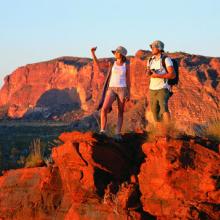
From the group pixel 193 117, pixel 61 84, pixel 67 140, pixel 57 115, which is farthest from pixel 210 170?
pixel 61 84

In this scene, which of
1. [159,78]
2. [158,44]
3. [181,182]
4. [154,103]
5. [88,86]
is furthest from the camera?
[88,86]

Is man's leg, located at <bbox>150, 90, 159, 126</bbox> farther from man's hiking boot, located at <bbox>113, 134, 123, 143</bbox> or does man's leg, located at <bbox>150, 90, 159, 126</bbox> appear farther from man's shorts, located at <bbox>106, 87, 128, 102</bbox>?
man's hiking boot, located at <bbox>113, 134, 123, 143</bbox>

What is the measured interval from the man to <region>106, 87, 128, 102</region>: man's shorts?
1.84 ft

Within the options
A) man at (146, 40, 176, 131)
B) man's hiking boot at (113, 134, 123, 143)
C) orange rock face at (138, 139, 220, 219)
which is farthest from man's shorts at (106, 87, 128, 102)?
orange rock face at (138, 139, 220, 219)

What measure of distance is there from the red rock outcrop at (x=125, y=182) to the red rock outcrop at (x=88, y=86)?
6341cm

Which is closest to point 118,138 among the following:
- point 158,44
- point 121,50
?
point 121,50

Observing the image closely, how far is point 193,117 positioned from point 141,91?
15.9m

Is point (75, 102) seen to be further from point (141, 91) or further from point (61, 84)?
point (141, 91)

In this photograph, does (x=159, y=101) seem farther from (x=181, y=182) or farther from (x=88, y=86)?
(x=88, y=86)

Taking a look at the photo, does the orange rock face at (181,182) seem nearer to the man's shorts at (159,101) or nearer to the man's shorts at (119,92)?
the man's shorts at (159,101)

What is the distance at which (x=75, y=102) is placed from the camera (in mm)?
157750

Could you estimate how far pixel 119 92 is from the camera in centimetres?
1305

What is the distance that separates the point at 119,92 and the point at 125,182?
224 centimetres

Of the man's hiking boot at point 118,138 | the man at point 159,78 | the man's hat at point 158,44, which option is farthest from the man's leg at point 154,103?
the man's hat at point 158,44
